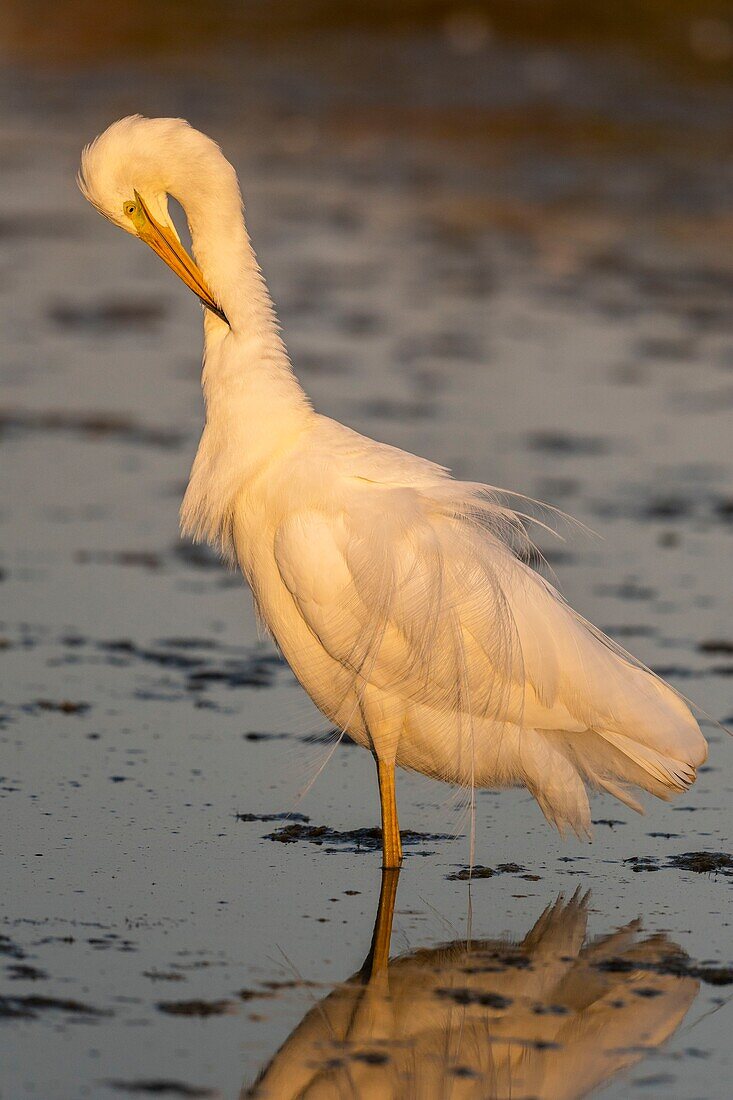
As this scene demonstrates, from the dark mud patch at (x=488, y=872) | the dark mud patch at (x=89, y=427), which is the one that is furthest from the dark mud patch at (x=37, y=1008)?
the dark mud patch at (x=89, y=427)

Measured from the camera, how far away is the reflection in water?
5016mm

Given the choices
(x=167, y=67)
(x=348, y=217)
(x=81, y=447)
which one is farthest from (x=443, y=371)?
(x=167, y=67)

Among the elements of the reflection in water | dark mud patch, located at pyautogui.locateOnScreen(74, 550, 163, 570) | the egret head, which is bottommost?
the reflection in water

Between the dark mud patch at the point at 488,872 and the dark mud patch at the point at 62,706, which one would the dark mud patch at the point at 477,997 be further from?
the dark mud patch at the point at 62,706

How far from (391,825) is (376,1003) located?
109cm

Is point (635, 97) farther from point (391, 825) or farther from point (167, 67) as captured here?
point (391, 825)

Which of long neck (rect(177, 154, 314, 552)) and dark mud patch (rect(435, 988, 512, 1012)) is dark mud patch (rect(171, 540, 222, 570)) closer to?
long neck (rect(177, 154, 314, 552))

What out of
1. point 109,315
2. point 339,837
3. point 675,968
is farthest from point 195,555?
point 109,315

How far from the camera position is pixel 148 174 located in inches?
274

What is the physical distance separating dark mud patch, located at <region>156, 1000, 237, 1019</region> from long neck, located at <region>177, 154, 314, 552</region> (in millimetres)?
2052

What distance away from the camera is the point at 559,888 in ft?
21.1

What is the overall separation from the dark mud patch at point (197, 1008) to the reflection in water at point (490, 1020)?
0.21 meters

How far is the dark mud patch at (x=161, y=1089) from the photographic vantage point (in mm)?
4727

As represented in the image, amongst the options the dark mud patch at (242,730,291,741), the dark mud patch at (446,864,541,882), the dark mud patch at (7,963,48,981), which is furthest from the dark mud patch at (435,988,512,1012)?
the dark mud patch at (242,730,291,741)
